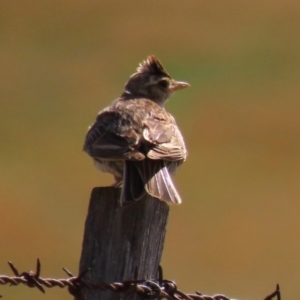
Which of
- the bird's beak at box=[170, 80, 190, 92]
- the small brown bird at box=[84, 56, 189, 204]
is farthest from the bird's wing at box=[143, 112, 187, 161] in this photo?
the bird's beak at box=[170, 80, 190, 92]

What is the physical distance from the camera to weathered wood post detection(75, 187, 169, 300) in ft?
18.2

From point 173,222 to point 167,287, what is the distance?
Answer: 10.2 metres

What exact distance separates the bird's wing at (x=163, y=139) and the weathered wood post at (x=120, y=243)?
1.78 metres

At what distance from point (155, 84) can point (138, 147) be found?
2974 mm

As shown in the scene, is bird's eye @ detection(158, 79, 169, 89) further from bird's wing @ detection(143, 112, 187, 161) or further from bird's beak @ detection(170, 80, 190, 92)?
bird's wing @ detection(143, 112, 187, 161)

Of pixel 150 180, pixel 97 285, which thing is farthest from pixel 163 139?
pixel 97 285

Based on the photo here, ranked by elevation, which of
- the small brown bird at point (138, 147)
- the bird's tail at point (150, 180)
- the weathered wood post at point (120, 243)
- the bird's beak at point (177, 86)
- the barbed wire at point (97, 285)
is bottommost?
the barbed wire at point (97, 285)

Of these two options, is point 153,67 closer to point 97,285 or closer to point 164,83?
point 164,83

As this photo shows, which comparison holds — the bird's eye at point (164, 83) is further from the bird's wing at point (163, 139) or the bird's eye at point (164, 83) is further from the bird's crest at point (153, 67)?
the bird's wing at point (163, 139)

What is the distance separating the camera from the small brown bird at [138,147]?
6.95 m


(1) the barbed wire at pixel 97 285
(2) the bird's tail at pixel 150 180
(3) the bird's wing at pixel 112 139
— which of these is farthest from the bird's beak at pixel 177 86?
(1) the barbed wire at pixel 97 285

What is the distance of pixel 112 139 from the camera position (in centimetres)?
796

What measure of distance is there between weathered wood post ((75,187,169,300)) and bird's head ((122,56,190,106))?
488cm

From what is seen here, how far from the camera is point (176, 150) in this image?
7.90 metres
